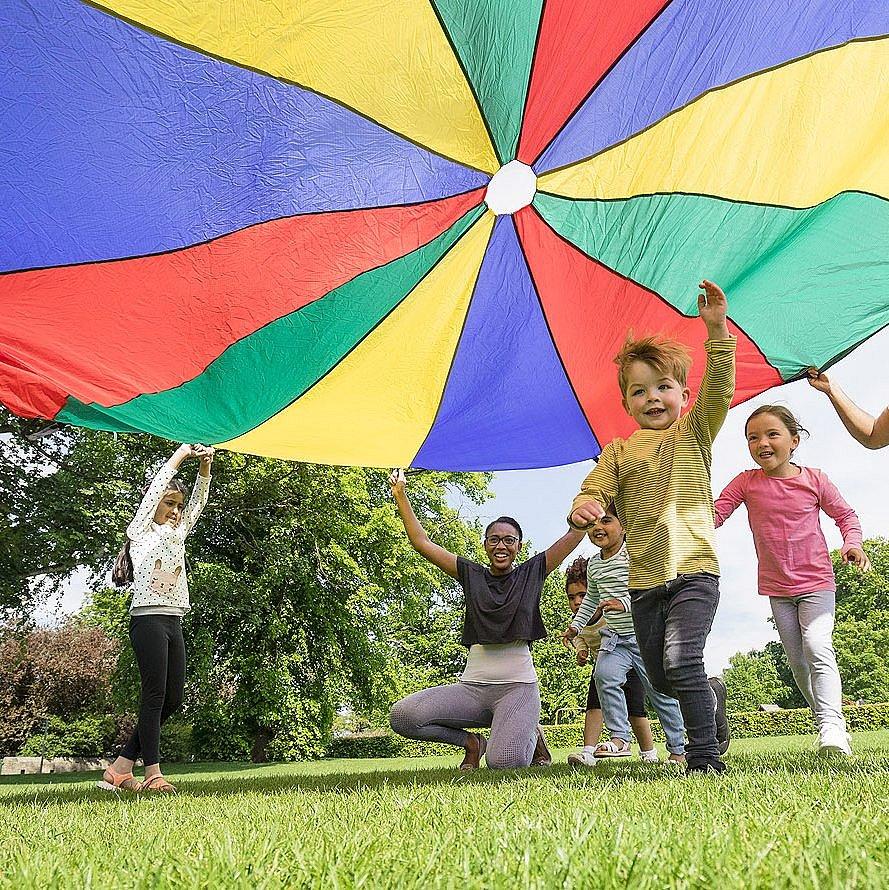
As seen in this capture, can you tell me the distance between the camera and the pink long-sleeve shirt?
12.1 feet

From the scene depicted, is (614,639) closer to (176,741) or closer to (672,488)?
(672,488)

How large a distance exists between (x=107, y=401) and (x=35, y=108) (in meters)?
1.00

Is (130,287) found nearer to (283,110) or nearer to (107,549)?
(283,110)

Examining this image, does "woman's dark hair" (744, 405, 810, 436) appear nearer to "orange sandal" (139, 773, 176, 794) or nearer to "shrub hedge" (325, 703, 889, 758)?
"orange sandal" (139, 773, 176, 794)

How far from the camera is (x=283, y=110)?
3086 mm

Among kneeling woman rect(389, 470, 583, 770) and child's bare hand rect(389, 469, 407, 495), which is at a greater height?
child's bare hand rect(389, 469, 407, 495)

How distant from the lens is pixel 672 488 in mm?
2803

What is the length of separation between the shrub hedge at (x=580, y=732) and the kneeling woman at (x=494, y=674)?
1160 centimetres

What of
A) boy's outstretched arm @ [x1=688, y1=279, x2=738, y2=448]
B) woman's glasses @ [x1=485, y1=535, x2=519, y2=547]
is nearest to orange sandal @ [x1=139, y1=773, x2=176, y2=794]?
woman's glasses @ [x1=485, y1=535, x2=519, y2=547]

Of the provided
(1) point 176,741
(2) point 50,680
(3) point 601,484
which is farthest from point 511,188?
(2) point 50,680

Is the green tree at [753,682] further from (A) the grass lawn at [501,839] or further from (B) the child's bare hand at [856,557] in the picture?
(A) the grass lawn at [501,839]

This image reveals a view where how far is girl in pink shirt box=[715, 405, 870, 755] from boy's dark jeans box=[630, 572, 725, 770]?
111 centimetres

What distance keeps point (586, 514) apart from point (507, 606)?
1479 mm

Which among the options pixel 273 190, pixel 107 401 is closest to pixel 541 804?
pixel 107 401
